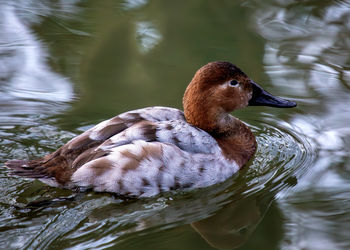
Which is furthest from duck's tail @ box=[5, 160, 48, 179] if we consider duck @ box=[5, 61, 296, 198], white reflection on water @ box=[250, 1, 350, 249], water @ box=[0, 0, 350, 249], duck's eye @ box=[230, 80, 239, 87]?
white reflection on water @ box=[250, 1, 350, 249]

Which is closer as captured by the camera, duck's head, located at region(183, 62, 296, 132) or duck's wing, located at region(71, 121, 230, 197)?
duck's wing, located at region(71, 121, 230, 197)

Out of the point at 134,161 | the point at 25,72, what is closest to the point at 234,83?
the point at 134,161

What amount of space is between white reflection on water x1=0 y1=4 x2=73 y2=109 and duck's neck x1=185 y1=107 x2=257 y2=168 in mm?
1702

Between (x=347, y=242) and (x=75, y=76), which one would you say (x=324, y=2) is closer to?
(x=75, y=76)

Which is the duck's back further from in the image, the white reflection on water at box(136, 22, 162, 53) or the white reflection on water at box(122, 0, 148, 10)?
the white reflection on water at box(122, 0, 148, 10)

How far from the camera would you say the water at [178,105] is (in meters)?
4.23

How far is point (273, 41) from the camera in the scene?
736 cm

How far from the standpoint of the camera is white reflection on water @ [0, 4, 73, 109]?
20.4 ft

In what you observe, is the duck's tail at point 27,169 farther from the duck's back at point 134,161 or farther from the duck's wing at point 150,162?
the duck's wing at point 150,162

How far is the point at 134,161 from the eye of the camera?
4559 millimetres

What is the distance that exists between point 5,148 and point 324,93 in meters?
3.34

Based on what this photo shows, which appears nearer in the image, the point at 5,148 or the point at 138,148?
the point at 138,148

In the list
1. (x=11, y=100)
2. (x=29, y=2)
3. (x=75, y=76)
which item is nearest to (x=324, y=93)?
(x=75, y=76)

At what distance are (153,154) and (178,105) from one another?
5.23 feet
